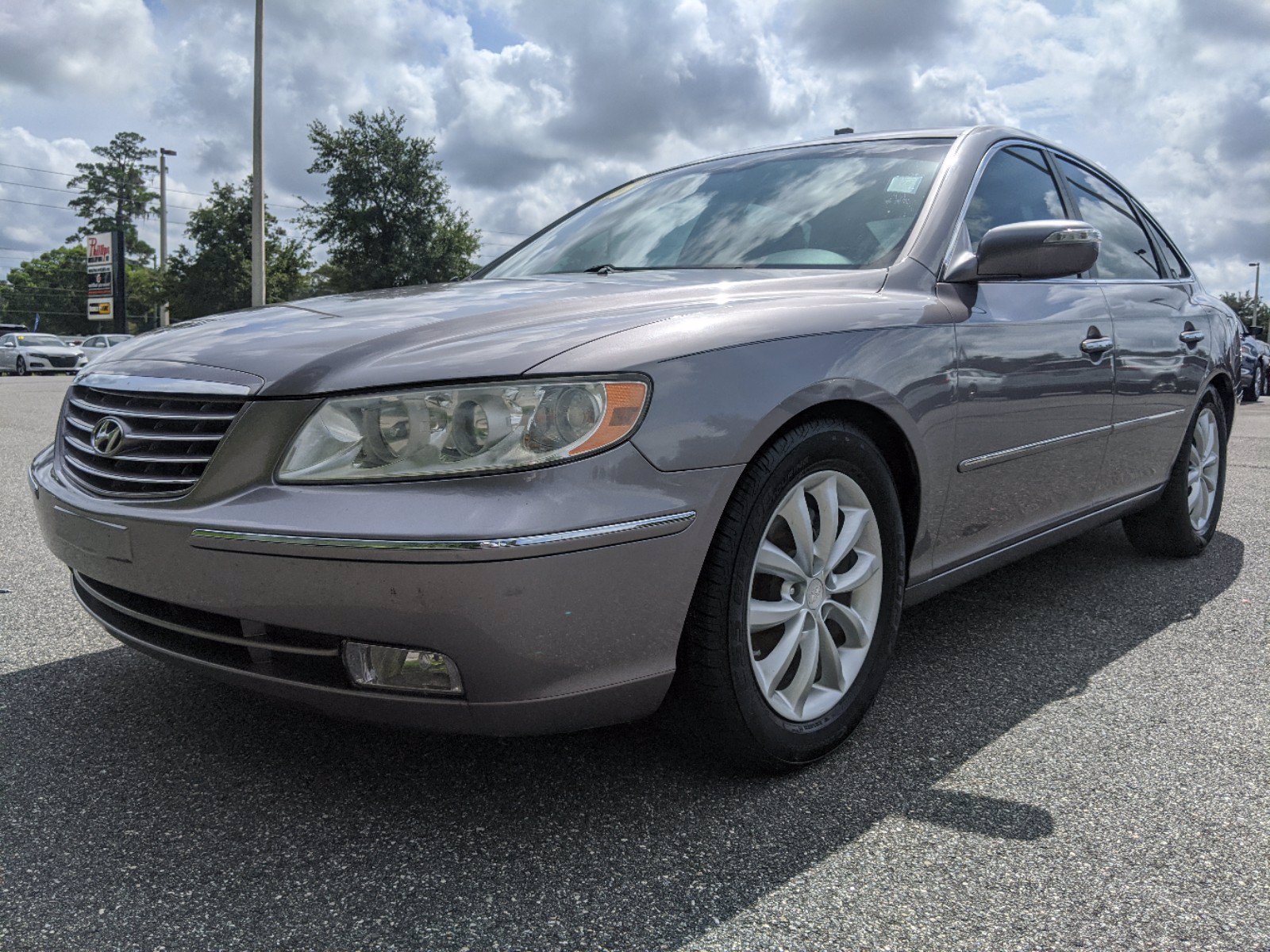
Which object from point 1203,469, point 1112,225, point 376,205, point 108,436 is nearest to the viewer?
point 108,436

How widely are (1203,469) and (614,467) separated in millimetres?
3619

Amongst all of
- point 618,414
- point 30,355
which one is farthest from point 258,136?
point 618,414

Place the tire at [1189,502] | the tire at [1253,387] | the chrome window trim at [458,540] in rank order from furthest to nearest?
the tire at [1253,387] → the tire at [1189,502] → the chrome window trim at [458,540]

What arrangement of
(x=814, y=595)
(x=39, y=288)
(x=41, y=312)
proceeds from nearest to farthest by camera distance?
(x=814, y=595), (x=41, y=312), (x=39, y=288)

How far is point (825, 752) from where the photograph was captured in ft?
7.69

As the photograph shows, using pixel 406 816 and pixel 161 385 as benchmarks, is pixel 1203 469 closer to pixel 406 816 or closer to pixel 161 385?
pixel 406 816

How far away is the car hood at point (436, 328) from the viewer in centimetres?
190

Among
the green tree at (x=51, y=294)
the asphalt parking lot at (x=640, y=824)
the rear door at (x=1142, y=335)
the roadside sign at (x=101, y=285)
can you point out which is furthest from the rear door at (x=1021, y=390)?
the green tree at (x=51, y=294)

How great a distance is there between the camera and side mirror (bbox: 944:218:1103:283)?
2662 mm

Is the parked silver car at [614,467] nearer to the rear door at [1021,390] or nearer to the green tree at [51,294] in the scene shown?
the rear door at [1021,390]

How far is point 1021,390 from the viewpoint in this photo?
287 centimetres

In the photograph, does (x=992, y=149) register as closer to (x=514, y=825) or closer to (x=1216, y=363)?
(x=1216, y=363)

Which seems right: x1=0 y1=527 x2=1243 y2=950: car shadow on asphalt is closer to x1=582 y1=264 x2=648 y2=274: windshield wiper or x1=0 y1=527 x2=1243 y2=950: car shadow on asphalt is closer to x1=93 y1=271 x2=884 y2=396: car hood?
x1=93 y1=271 x2=884 y2=396: car hood

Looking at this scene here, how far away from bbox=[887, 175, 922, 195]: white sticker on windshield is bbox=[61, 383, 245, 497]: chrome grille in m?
1.87
